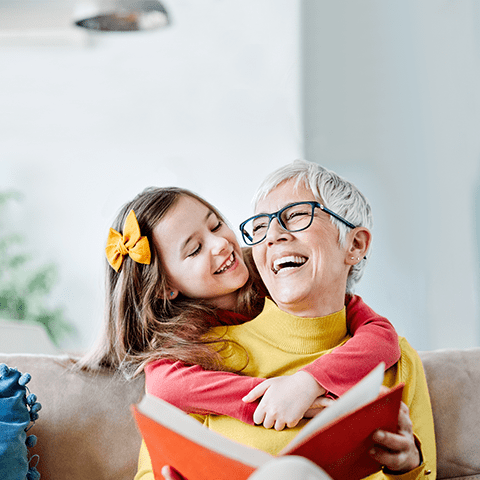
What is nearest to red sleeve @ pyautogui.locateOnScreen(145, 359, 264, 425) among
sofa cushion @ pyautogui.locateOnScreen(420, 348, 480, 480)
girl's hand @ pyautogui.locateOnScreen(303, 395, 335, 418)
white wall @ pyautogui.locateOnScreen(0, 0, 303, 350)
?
girl's hand @ pyautogui.locateOnScreen(303, 395, 335, 418)

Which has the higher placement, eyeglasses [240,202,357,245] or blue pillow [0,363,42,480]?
eyeglasses [240,202,357,245]

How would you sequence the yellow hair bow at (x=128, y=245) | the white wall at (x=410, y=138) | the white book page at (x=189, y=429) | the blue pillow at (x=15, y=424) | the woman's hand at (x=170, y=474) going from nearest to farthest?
1. the white book page at (x=189, y=429)
2. the woman's hand at (x=170, y=474)
3. the blue pillow at (x=15, y=424)
4. the yellow hair bow at (x=128, y=245)
5. the white wall at (x=410, y=138)

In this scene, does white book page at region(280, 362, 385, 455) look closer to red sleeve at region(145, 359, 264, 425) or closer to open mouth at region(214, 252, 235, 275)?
red sleeve at region(145, 359, 264, 425)

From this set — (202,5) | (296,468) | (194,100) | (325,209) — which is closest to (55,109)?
(194,100)

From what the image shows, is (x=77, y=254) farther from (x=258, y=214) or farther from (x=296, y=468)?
(x=296, y=468)

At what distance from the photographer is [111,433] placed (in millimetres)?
1480

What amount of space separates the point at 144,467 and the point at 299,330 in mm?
498

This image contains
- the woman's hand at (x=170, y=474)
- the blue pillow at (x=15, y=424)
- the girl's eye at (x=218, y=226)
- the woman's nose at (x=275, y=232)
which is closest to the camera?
the woman's hand at (x=170, y=474)

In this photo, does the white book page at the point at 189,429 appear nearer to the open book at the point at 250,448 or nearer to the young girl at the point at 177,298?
the open book at the point at 250,448

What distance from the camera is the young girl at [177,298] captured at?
132 cm

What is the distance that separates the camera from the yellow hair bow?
149cm

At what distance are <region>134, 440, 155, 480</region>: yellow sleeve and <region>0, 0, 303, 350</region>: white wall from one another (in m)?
2.40

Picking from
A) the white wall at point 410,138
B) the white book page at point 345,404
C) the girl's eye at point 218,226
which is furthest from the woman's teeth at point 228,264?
the white wall at point 410,138

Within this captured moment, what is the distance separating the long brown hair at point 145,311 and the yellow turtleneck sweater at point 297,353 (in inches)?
4.8
